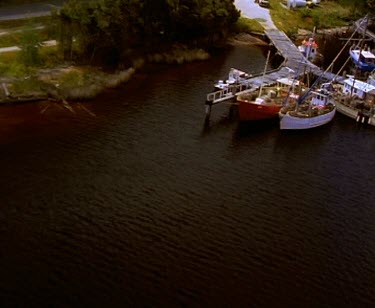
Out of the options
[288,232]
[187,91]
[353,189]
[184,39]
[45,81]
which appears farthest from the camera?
[184,39]

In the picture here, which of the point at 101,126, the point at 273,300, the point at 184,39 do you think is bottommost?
the point at 273,300

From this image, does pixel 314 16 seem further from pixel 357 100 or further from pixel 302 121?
pixel 302 121

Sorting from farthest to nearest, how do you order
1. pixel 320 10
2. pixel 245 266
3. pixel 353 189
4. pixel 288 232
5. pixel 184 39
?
pixel 320 10 → pixel 184 39 → pixel 353 189 → pixel 288 232 → pixel 245 266

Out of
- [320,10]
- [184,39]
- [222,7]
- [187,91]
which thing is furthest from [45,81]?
[320,10]

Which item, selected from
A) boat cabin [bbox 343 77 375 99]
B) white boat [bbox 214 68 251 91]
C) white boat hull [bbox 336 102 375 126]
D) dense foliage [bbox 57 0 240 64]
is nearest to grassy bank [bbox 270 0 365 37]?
dense foliage [bbox 57 0 240 64]

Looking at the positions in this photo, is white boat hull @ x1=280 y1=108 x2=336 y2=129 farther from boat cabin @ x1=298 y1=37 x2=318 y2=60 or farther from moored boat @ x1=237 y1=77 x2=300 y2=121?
boat cabin @ x1=298 y1=37 x2=318 y2=60

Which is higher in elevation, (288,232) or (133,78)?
(133,78)

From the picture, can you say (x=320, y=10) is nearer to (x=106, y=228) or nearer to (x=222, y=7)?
(x=222, y=7)

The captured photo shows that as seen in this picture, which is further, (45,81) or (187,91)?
(187,91)

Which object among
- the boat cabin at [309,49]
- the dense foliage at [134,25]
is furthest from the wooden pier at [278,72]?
the dense foliage at [134,25]
